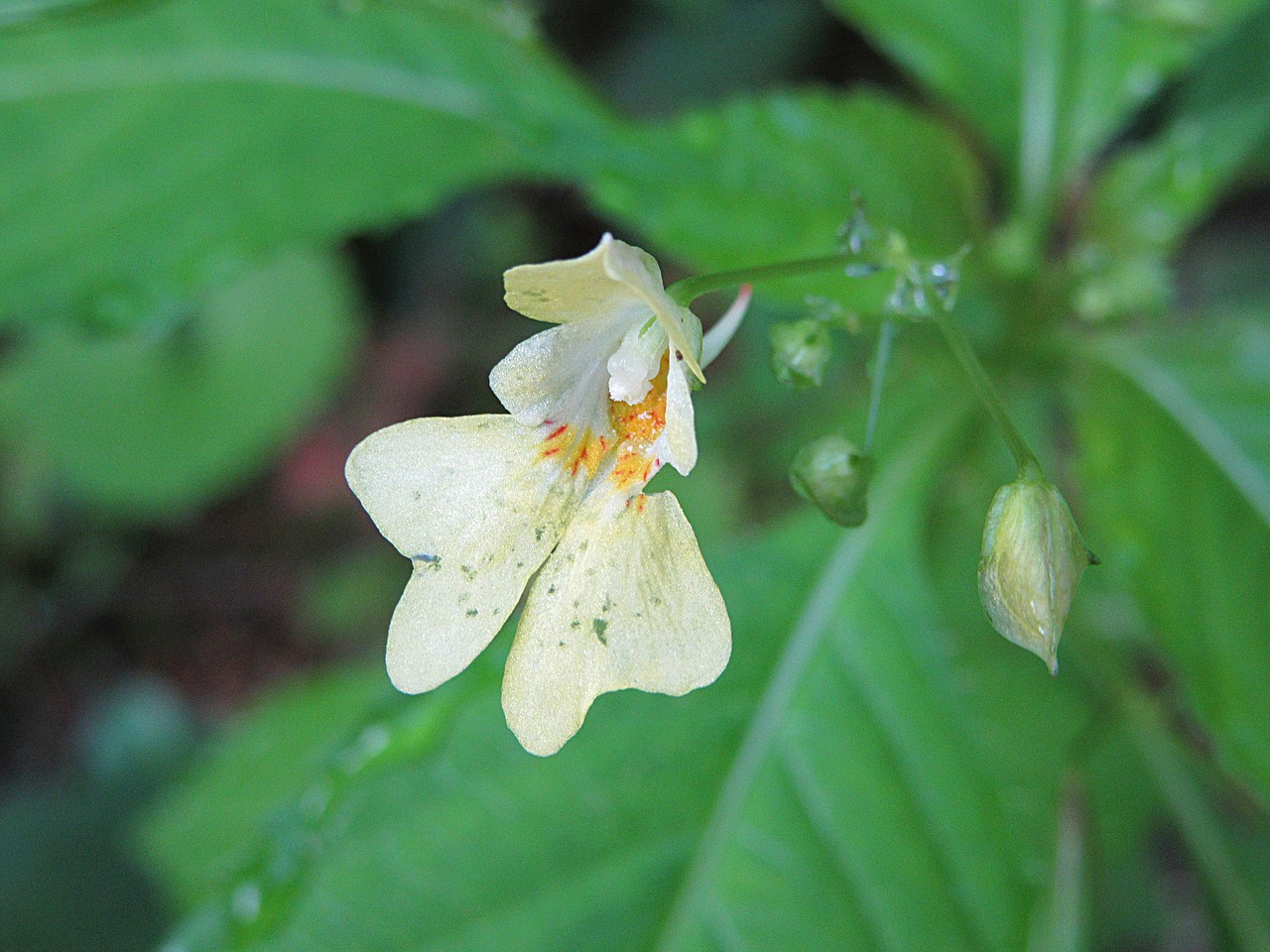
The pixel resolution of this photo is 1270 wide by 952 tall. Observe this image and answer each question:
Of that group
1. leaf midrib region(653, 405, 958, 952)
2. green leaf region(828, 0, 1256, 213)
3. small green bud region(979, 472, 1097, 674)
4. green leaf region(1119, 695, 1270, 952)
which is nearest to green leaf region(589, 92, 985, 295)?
green leaf region(828, 0, 1256, 213)

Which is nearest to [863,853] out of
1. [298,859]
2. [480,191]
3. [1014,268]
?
[298,859]

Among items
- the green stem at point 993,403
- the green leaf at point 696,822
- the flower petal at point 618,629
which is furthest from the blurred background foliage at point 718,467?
the flower petal at point 618,629

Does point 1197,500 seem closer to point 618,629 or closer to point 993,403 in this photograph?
point 993,403

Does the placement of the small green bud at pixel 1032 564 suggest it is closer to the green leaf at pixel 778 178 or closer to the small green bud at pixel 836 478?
the small green bud at pixel 836 478

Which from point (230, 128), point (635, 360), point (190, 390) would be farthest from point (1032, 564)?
point (190, 390)

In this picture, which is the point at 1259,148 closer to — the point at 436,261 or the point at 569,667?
the point at 436,261
